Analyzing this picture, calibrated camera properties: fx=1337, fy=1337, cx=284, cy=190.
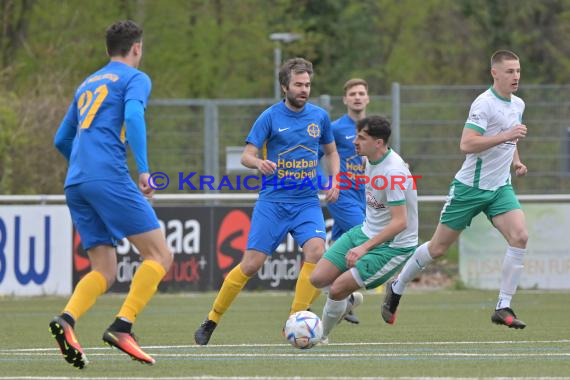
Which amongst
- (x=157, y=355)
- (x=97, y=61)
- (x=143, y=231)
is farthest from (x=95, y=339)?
(x=97, y=61)

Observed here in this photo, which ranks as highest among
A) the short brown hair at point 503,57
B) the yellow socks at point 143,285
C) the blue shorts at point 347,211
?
the short brown hair at point 503,57

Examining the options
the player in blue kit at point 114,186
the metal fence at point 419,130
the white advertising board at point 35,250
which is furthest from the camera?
the metal fence at point 419,130

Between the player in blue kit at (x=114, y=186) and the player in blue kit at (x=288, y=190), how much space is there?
2.04 meters

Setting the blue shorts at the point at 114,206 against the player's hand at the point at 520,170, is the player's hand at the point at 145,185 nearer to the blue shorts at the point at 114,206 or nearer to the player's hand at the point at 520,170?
the blue shorts at the point at 114,206

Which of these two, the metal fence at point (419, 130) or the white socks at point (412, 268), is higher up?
the metal fence at point (419, 130)

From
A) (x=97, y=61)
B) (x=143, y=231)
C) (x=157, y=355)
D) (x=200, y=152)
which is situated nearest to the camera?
(x=143, y=231)

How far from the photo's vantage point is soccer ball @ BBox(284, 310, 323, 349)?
9266 millimetres

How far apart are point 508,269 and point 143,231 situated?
374 cm

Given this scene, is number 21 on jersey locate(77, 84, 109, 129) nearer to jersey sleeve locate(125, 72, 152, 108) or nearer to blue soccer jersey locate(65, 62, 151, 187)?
blue soccer jersey locate(65, 62, 151, 187)

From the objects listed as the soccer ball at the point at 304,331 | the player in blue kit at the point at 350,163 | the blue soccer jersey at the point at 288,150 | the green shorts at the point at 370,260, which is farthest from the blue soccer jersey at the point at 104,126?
the player in blue kit at the point at 350,163

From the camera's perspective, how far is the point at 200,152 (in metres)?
19.2

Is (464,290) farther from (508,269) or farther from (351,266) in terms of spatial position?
(351,266)

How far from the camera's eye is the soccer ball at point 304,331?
927cm

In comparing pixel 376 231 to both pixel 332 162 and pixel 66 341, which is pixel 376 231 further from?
pixel 66 341
